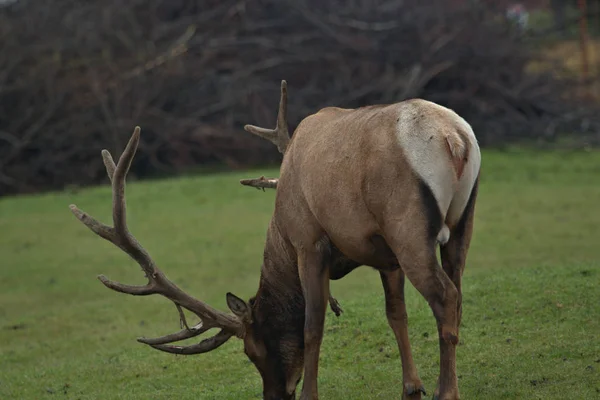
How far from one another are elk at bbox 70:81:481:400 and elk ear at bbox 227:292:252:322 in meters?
0.01

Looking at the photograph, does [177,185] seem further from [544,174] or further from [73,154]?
[544,174]

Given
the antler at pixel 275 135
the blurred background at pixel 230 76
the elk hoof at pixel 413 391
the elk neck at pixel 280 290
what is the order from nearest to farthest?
the elk hoof at pixel 413 391 < the elk neck at pixel 280 290 < the antler at pixel 275 135 < the blurred background at pixel 230 76

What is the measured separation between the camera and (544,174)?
19859 mm

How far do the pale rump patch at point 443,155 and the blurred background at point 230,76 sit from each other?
1693cm

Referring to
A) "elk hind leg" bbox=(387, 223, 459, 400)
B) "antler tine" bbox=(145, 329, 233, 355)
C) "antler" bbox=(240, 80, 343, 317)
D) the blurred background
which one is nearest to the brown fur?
"elk hind leg" bbox=(387, 223, 459, 400)

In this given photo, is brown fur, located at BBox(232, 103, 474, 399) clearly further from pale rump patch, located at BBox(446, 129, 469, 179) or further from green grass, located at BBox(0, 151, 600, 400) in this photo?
green grass, located at BBox(0, 151, 600, 400)

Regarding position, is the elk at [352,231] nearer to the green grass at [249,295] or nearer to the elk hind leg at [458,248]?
the elk hind leg at [458,248]

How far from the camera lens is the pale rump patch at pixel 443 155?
562cm

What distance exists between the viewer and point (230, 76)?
2381 centimetres

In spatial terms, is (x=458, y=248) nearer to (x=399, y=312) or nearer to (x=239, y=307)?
(x=399, y=312)

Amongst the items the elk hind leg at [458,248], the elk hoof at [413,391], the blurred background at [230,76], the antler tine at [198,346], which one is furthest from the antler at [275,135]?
the blurred background at [230,76]

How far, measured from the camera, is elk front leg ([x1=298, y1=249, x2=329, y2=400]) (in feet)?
21.7

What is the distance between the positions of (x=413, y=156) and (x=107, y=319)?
6.99 metres

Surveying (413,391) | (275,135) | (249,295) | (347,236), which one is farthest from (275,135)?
(249,295)
